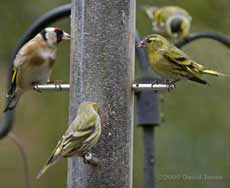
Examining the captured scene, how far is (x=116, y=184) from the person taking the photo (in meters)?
7.14

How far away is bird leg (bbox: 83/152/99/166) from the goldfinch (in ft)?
3.55

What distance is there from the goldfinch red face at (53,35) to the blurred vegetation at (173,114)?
364 cm

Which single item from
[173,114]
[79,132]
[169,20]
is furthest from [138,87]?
[169,20]

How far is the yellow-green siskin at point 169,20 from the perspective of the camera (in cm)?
1170

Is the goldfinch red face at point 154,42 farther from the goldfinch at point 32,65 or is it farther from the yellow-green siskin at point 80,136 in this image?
the yellow-green siskin at point 80,136

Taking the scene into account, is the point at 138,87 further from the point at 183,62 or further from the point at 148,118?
the point at 183,62

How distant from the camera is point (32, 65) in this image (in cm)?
780

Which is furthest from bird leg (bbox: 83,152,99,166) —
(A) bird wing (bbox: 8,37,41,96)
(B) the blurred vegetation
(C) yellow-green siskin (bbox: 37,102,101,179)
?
(B) the blurred vegetation

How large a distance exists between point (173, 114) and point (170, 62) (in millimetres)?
4514

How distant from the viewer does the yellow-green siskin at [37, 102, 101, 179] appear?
630 centimetres

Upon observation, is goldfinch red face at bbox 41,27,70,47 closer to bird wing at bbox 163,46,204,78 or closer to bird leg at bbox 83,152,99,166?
bird wing at bbox 163,46,204,78

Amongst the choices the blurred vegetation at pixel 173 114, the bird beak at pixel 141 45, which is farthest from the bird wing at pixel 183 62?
the blurred vegetation at pixel 173 114

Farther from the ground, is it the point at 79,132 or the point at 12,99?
the point at 12,99

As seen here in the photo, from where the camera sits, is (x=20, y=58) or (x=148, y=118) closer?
(x=148, y=118)
